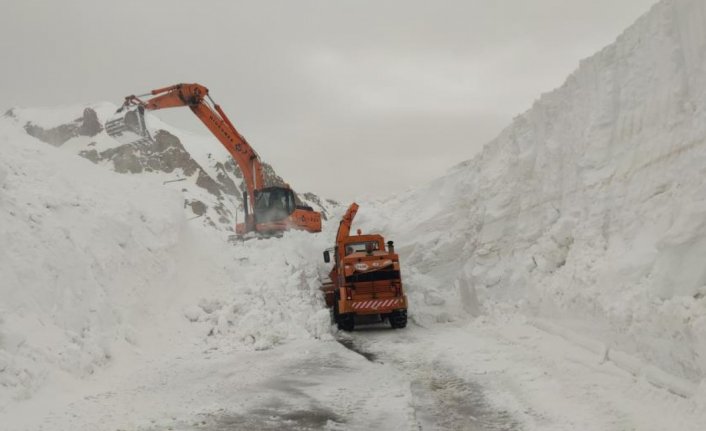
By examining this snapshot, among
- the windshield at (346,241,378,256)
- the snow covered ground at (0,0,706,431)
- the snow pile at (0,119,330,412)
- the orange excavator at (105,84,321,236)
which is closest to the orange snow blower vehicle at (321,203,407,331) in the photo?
the windshield at (346,241,378,256)

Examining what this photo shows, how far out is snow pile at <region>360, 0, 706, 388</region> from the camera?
6961 mm

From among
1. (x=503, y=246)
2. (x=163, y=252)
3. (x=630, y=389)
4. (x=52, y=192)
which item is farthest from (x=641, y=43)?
(x=52, y=192)

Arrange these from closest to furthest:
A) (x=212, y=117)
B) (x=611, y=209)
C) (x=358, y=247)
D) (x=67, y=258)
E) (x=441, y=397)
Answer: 1. (x=441, y=397)
2. (x=67, y=258)
3. (x=611, y=209)
4. (x=358, y=247)
5. (x=212, y=117)

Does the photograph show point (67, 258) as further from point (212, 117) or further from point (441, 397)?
point (212, 117)

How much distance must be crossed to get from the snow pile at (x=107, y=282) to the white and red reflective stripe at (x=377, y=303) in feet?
4.18

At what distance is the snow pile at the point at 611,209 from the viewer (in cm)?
696

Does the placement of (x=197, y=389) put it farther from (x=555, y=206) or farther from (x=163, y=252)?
(x=555, y=206)

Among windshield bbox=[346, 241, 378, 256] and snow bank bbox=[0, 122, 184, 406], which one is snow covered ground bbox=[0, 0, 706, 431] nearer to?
snow bank bbox=[0, 122, 184, 406]

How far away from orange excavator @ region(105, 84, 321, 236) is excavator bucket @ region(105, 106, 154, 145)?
4.10ft

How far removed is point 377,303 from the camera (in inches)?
562

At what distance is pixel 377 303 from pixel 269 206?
9.46 metres

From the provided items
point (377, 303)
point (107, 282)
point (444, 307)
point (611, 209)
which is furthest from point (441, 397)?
point (444, 307)

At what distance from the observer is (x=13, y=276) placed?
313 inches

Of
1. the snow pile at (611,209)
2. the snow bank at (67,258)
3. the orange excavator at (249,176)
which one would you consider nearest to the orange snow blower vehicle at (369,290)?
the snow pile at (611,209)
